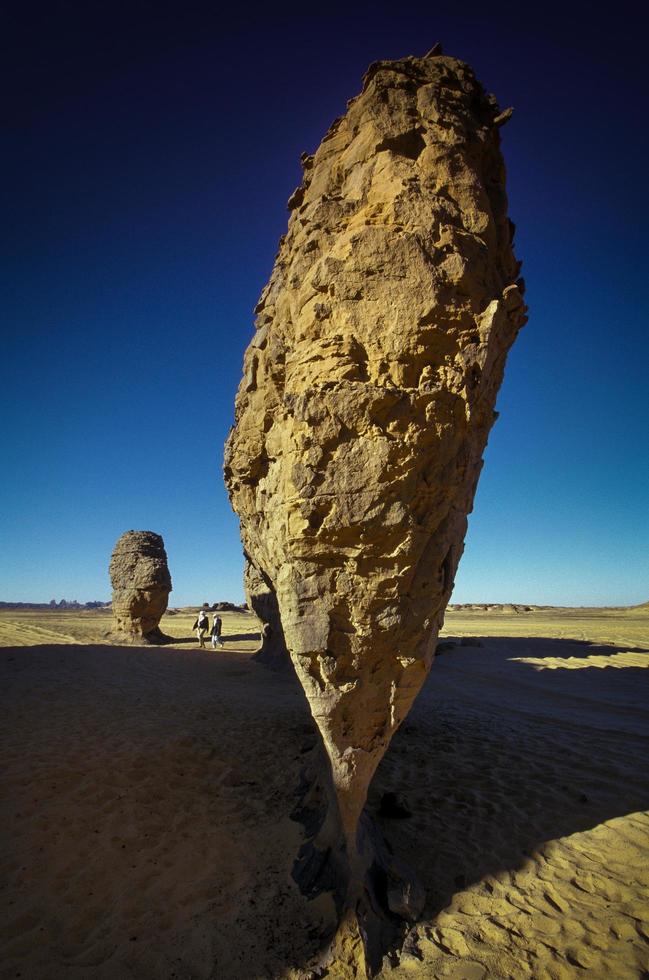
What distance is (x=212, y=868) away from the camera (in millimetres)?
4867

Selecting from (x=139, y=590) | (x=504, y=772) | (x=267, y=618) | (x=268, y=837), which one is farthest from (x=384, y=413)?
(x=139, y=590)

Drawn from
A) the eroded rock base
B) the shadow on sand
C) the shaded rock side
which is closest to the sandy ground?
the shadow on sand

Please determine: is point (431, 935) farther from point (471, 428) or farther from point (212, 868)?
point (471, 428)

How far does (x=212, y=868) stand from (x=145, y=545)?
20.8 m

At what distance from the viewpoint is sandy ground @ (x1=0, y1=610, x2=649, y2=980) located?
387 centimetres

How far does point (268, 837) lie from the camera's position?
5.33 meters

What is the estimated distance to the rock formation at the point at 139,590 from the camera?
859 inches

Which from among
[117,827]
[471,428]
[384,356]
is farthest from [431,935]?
[384,356]

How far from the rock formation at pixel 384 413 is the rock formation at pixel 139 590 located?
1948cm

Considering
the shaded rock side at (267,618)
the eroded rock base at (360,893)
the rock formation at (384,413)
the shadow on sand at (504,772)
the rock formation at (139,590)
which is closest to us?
the eroded rock base at (360,893)

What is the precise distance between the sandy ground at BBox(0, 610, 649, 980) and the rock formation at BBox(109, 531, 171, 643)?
478 inches

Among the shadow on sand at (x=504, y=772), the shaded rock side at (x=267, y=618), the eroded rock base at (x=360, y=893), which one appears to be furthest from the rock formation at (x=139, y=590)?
the eroded rock base at (x=360, y=893)

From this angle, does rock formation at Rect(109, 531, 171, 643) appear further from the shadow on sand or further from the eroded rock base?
the eroded rock base

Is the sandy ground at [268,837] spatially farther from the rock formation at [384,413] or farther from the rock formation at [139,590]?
the rock formation at [139,590]
